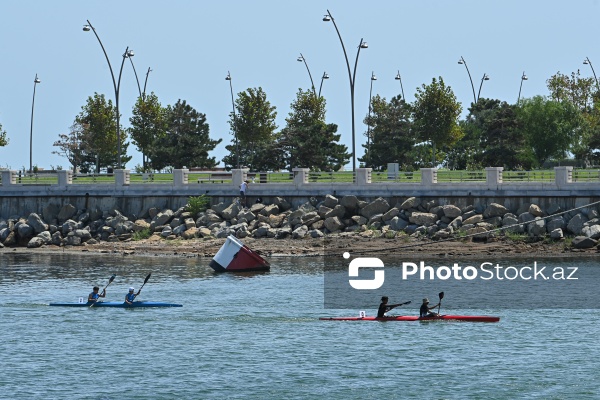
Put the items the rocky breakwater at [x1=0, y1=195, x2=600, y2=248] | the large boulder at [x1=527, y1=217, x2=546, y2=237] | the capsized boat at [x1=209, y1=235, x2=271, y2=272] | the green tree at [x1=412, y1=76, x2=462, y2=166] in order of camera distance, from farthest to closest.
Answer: the green tree at [x1=412, y1=76, x2=462, y2=166], the rocky breakwater at [x1=0, y1=195, x2=600, y2=248], the large boulder at [x1=527, y1=217, x2=546, y2=237], the capsized boat at [x1=209, y1=235, x2=271, y2=272]

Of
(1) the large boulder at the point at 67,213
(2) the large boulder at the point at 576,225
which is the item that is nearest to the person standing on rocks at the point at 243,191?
(1) the large boulder at the point at 67,213

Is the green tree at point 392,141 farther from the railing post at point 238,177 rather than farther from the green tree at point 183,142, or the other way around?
the railing post at point 238,177

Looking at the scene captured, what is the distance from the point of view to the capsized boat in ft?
189

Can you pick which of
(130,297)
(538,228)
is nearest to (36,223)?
(130,297)

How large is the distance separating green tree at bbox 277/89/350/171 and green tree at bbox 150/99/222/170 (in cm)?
687

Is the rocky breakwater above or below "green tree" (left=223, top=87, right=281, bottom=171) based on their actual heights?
below

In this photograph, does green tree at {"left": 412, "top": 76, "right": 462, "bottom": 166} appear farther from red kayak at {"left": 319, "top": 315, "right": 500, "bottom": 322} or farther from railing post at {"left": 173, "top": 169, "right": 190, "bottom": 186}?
red kayak at {"left": 319, "top": 315, "right": 500, "bottom": 322}

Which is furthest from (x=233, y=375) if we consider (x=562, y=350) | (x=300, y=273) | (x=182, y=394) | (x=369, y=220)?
(x=369, y=220)

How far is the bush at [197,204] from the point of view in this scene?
2729 inches

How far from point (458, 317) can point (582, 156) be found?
52.8 meters

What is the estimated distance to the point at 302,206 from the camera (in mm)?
67438

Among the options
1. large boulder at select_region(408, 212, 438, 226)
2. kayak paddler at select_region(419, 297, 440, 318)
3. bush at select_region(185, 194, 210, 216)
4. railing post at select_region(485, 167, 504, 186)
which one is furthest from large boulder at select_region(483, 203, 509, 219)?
kayak paddler at select_region(419, 297, 440, 318)

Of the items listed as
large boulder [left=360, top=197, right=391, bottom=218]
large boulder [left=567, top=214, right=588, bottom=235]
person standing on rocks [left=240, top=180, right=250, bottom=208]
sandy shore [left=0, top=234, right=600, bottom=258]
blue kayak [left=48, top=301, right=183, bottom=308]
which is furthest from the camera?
person standing on rocks [left=240, top=180, right=250, bottom=208]

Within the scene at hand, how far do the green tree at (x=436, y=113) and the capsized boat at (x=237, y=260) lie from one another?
34.0 m
